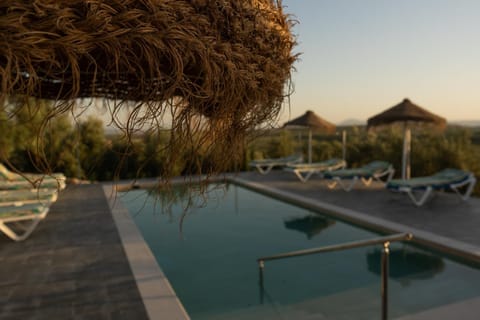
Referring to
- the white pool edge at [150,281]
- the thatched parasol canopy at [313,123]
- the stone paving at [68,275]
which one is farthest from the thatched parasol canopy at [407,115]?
the stone paving at [68,275]

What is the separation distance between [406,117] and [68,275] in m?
7.14

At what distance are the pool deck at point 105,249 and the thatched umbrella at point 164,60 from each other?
0.60 meters

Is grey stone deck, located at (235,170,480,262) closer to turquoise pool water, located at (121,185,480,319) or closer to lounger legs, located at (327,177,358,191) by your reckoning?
lounger legs, located at (327,177,358,191)

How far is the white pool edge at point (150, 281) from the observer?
265 cm

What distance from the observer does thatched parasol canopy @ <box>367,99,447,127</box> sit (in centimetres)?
747

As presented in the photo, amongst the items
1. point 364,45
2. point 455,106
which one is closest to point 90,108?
point 364,45

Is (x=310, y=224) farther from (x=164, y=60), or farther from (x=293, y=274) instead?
(x=164, y=60)

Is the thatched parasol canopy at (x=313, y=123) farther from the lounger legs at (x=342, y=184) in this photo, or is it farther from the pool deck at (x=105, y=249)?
the pool deck at (x=105, y=249)

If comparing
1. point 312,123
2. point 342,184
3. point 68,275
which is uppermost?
point 312,123

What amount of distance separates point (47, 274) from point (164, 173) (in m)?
3.33

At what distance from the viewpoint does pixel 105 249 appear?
4230 mm

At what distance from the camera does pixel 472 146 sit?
29.3ft

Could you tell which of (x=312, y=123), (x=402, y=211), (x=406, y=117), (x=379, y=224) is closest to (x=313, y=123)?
(x=312, y=123)

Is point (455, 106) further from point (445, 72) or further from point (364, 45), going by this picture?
point (364, 45)
